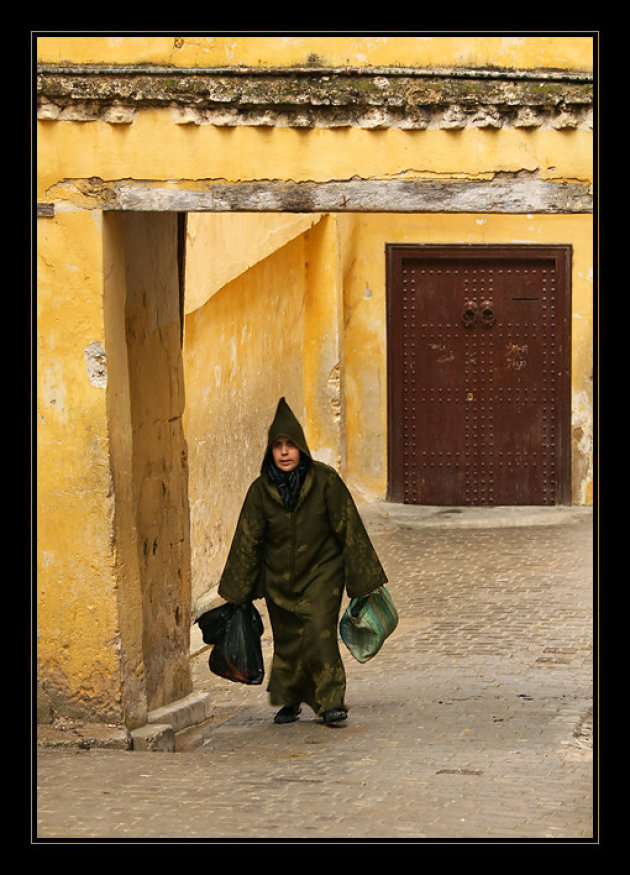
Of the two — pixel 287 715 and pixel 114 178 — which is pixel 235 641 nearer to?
pixel 287 715

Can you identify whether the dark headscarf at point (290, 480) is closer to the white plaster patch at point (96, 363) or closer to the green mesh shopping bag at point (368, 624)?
the green mesh shopping bag at point (368, 624)

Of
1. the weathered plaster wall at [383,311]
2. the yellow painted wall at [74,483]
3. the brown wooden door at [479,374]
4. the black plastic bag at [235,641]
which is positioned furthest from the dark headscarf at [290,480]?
the brown wooden door at [479,374]

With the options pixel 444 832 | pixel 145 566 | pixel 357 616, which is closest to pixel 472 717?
pixel 357 616

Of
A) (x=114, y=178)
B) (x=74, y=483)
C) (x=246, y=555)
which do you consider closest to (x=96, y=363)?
(x=74, y=483)

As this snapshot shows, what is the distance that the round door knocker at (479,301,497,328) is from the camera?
50.2 feet

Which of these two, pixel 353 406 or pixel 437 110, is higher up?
pixel 437 110

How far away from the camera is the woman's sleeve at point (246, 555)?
7586mm

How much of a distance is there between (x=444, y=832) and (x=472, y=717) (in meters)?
2.40

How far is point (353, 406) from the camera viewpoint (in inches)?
610

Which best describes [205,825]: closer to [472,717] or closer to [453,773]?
[453,773]

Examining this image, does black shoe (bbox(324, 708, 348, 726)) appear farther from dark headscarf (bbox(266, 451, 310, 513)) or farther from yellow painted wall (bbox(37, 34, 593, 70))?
yellow painted wall (bbox(37, 34, 593, 70))

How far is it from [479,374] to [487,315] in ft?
2.01

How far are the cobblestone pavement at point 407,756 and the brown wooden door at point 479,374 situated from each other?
4062 millimetres

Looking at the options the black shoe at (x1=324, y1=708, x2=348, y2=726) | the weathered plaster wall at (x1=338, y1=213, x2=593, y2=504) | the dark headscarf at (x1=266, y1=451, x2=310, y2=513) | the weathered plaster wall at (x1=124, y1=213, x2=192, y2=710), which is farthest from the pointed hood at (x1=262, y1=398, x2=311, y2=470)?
the weathered plaster wall at (x1=338, y1=213, x2=593, y2=504)
